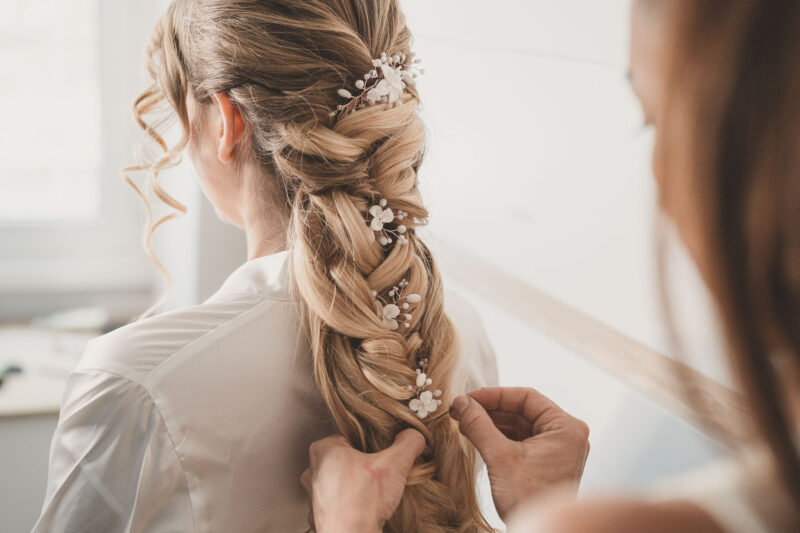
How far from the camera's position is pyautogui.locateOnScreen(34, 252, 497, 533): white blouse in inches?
28.4

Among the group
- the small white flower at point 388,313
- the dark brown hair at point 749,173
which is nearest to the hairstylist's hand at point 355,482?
the small white flower at point 388,313

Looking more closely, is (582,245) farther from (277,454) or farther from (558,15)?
(277,454)

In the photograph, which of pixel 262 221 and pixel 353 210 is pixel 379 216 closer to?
pixel 353 210

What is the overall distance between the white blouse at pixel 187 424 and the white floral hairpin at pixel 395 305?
0.34 ft

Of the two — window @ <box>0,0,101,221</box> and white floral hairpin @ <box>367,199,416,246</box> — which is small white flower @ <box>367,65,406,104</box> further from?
window @ <box>0,0,101,221</box>

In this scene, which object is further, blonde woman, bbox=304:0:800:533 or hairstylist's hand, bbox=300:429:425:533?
hairstylist's hand, bbox=300:429:425:533

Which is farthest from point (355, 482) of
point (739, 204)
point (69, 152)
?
point (69, 152)

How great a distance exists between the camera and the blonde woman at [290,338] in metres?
0.73

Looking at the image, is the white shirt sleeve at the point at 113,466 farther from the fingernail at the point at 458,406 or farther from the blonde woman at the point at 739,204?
the blonde woman at the point at 739,204

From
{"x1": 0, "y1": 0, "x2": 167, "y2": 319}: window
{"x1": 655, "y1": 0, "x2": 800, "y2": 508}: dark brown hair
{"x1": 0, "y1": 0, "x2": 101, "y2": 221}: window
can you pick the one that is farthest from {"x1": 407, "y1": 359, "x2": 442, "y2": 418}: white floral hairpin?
{"x1": 0, "y1": 0, "x2": 101, "y2": 221}: window

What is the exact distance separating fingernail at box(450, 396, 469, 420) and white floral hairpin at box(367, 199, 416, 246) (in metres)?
0.20

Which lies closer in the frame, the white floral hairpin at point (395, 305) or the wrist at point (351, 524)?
the wrist at point (351, 524)

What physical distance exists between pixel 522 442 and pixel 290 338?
0.30m

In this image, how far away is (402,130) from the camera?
0.83 m
